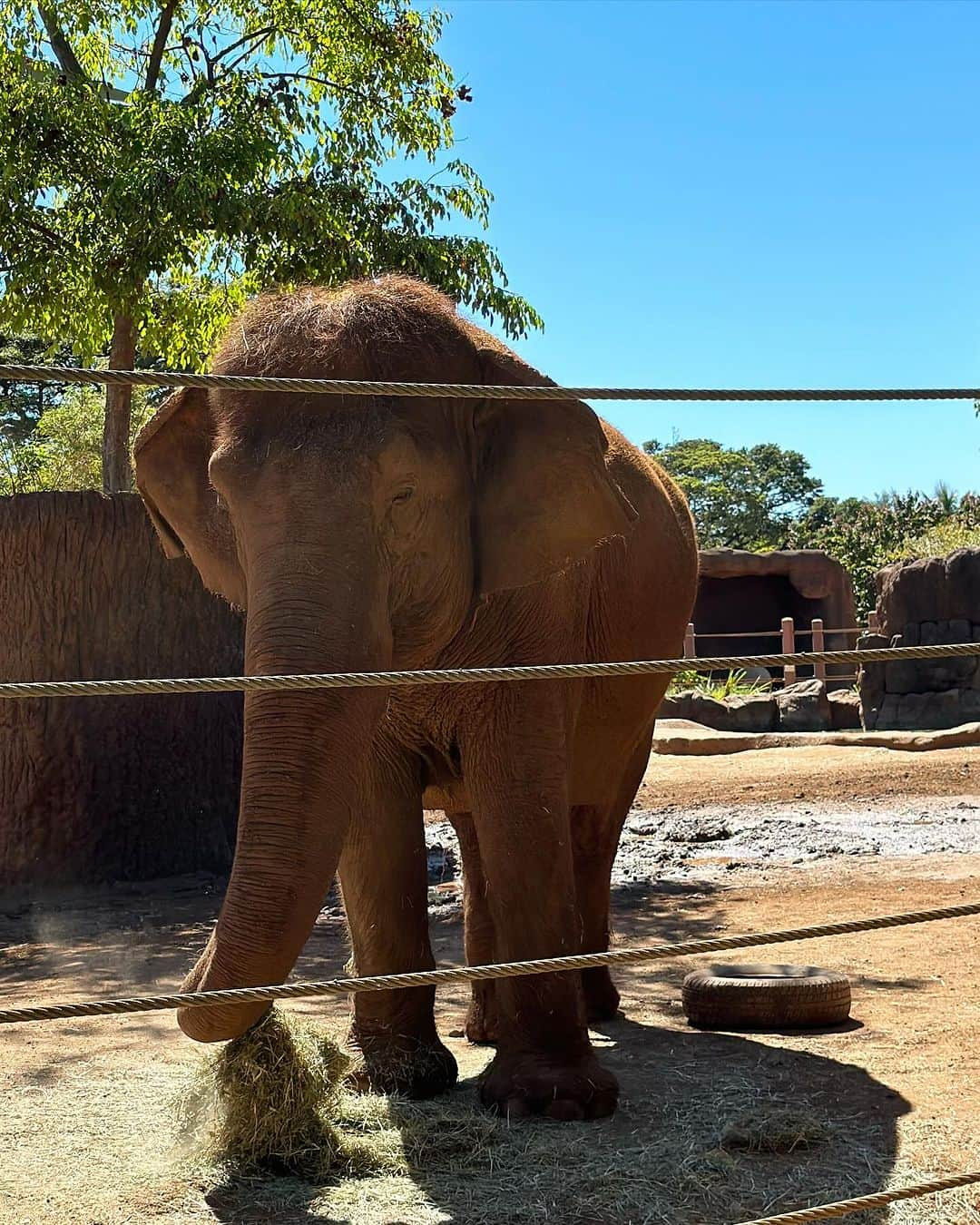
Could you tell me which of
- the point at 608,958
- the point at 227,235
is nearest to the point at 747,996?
the point at 608,958

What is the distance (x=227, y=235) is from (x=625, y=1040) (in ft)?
24.4

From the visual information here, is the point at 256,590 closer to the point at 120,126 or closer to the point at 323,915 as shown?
the point at 323,915

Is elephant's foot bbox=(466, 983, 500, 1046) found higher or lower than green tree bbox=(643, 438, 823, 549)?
lower

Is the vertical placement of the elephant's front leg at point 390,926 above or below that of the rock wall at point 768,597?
below

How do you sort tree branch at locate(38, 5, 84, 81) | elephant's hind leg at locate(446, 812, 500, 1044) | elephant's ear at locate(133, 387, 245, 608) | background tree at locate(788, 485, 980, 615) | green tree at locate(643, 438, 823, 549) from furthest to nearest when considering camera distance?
green tree at locate(643, 438, 823, 549)
background tree at locate(788, 485, 980, 615)
tree branch at locate(38, 5, 84, 81)
elephant's hind leg at locate(446, 812, 500, 1044)
elephant's ear at locate(133, 387, 245, 608)

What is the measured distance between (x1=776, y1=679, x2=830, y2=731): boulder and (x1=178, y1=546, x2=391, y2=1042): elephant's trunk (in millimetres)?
16136

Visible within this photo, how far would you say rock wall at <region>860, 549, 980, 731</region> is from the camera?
730 inches

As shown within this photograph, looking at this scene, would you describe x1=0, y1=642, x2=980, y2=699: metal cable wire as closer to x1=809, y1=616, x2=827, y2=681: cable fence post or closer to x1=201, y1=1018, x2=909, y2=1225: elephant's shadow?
x1=201, y1=1018, x2=909, y2=1225: elephant's shadow

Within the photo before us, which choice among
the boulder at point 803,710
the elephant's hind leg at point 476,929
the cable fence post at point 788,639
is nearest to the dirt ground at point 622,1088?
the elephant's hind leg at point 476,929

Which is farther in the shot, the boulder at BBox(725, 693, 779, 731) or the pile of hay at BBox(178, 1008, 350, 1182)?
the boulder at BBox(725, 693, 779, 731)

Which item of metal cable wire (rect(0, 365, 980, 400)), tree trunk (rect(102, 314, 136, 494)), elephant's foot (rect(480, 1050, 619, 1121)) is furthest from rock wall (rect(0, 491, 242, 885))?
metal cable wire (rect(0, 365, 980, 400))

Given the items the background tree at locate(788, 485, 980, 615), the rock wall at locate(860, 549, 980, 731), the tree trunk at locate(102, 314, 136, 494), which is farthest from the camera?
the background tree at locate(788, 485, 980, 615)

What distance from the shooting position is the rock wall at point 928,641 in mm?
18547

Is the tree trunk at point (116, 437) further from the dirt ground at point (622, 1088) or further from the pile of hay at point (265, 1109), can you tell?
the pile of hay at point (265, 1109)
